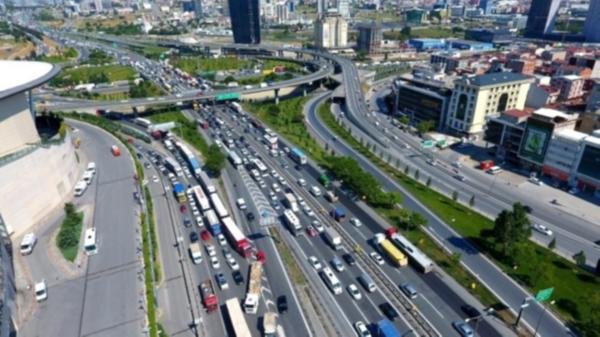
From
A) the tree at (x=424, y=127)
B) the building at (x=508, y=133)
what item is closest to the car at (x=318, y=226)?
the building at (x=508, y=133)

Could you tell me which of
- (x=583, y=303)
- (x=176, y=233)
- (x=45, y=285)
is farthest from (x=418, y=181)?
(x=45, y=285)

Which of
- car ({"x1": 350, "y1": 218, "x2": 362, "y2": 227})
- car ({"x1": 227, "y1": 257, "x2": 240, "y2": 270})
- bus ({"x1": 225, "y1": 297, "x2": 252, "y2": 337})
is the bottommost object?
car ({"x1": 350, "y1": 218, "x2": 362, "y2": 227})

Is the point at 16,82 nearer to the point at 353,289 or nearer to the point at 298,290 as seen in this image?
the point at 298,290

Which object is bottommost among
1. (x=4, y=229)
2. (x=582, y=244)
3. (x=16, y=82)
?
(x=582, y=244)

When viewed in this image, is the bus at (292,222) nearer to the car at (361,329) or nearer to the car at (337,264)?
the car at (337,264)

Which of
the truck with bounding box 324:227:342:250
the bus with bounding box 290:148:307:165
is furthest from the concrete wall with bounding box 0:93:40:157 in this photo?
the truck with bounding box 324:227:342:250

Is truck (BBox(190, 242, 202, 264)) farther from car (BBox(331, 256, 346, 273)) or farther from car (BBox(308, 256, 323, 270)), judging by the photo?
car (BBox(331, 256, 346, 273))
